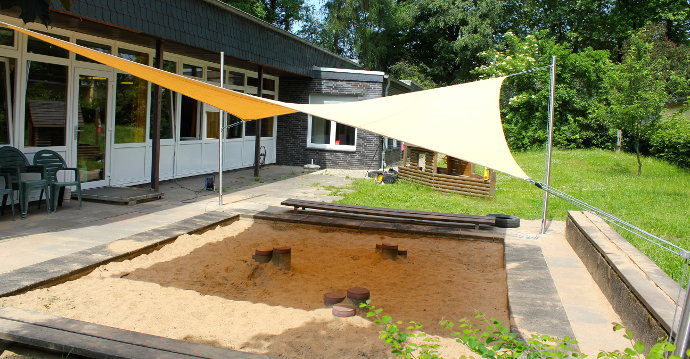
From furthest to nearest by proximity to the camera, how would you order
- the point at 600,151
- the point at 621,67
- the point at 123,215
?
the point at 600,151 < the point at 621,67 < the point at 123,215

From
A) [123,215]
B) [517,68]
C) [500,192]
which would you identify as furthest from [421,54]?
[123,215]

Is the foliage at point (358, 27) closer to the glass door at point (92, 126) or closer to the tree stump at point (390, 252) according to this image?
the glass door at point (92, 126)

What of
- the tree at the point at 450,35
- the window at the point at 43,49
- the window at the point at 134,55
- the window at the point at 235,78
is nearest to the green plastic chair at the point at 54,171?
the window at the point at 43,49

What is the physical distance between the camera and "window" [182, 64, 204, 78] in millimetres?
10859

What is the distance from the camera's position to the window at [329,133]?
15.0m

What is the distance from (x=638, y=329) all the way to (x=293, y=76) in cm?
1245

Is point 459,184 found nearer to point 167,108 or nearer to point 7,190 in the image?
point 167,108

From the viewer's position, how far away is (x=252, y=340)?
10.3 ft

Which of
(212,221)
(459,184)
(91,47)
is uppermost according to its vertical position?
(91,47)

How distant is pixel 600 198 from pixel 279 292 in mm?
7580

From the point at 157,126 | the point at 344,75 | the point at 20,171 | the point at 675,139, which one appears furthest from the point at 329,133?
the point at 675,139

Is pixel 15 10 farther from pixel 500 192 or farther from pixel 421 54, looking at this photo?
pixel 421 54

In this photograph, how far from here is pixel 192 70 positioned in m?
11.1

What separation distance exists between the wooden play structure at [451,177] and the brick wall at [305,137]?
300 cm
